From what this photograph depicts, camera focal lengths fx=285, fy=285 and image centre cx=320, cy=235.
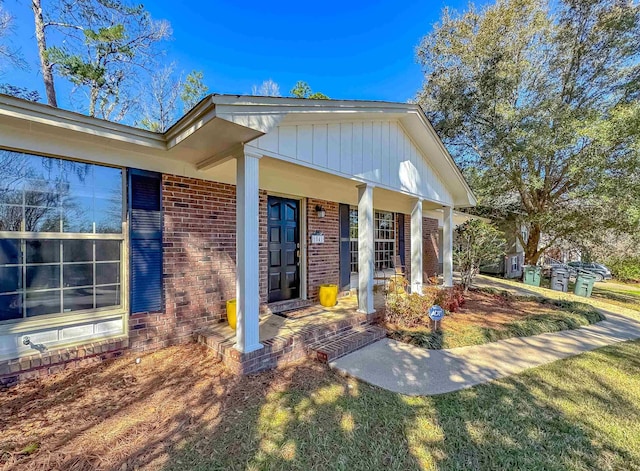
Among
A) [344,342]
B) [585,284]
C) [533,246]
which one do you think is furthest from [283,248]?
[533,246]

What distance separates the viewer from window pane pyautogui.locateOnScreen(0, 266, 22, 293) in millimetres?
3150

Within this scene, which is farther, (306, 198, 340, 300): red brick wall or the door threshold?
(306, 198, 340, 300): red brick wall

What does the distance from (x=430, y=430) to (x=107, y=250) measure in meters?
4.32

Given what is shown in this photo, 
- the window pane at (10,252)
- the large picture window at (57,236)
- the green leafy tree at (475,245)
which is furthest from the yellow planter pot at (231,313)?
the green leafy tree at (475,245)

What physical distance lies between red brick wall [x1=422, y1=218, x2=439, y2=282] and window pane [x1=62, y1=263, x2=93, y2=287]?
32.7 ft

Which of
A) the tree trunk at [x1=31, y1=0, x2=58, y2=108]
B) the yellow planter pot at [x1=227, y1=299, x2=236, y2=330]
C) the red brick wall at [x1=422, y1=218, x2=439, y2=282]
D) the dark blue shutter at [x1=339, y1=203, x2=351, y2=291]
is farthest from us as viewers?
the red brick wall at [x1=422, y1=218, x2=439, y2=282]

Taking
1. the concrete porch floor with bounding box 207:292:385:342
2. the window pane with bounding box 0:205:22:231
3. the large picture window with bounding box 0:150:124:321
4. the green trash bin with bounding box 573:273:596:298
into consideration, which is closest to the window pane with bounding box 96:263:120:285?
the large picture window with bounding box 0:150:124:321

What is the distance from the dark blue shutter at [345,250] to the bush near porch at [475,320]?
5.30 feet

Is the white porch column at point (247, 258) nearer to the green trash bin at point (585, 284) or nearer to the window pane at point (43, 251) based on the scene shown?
the window pane at point (43, 251)

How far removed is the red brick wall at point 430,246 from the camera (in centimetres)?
1100

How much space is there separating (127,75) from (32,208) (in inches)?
490

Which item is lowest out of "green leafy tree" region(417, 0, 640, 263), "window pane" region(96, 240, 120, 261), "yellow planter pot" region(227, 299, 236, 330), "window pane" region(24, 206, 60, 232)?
"yellow planter pot" region(227, 299, 236, 330)

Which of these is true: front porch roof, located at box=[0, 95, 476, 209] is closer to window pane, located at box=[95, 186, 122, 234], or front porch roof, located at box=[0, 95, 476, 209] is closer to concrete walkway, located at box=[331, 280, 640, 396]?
window pane, located at box=[95, 186, 122, 234]

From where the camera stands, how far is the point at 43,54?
9.62m
